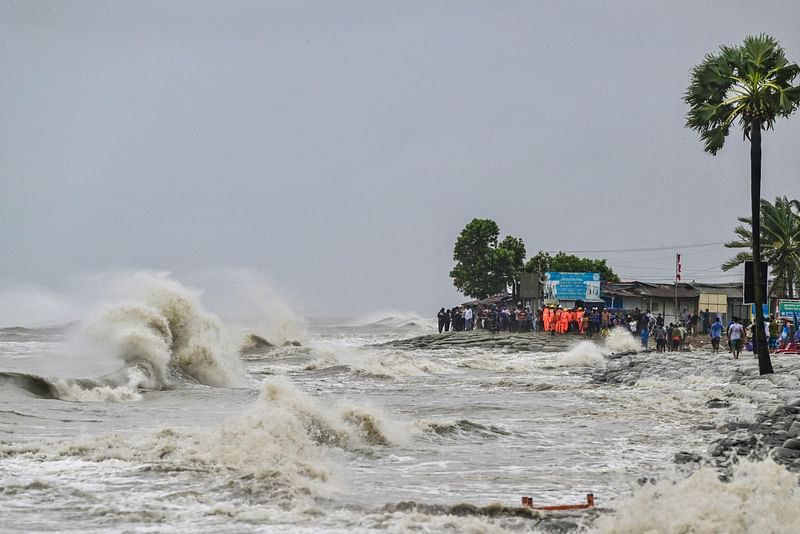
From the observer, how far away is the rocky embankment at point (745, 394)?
10.1 meters

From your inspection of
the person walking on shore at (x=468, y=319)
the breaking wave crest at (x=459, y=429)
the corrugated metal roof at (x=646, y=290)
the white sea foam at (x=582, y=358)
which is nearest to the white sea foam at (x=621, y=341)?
the white sea foam at (x=582, y=358)

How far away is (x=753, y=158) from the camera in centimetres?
1970

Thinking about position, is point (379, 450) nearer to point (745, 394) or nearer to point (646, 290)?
point (745, 394)

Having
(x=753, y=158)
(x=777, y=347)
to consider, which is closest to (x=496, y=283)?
(x=777, y=347)

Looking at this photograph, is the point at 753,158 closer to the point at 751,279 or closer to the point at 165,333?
the point at 751,279

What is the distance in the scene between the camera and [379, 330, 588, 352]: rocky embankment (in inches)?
1521

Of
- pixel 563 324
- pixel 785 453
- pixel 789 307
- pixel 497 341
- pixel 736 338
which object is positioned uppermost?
pixel 789 307

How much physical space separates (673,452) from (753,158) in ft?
34.3

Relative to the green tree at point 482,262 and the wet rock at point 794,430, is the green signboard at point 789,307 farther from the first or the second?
the green tree at point 482,262

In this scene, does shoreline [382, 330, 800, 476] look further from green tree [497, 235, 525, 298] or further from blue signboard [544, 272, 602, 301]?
green tree [497, 235, 525, 298]

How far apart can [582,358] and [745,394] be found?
14617 millimetres

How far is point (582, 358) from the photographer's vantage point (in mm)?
32812

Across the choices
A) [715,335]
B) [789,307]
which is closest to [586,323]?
[789,307]

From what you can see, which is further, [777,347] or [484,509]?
[777,347]
